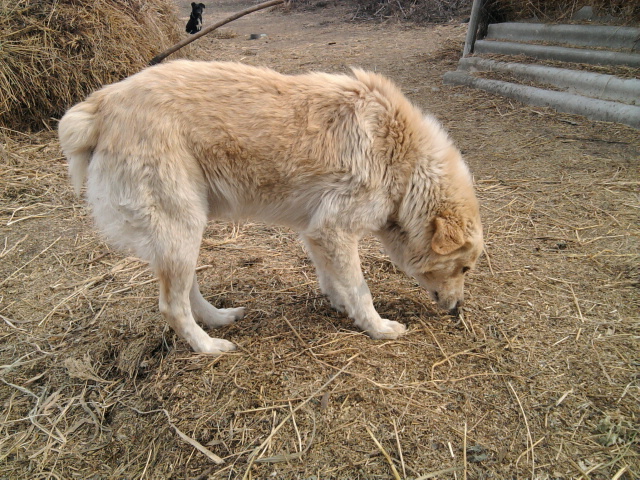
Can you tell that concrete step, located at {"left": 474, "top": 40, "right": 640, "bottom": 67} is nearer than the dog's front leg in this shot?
No

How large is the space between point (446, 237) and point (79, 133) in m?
2.30

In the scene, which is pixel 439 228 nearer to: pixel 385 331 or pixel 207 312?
pixel 385 331

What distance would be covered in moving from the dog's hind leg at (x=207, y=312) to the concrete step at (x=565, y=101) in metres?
5.40

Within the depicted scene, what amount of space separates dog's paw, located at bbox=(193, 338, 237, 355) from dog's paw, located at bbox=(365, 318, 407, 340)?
3.09 ft

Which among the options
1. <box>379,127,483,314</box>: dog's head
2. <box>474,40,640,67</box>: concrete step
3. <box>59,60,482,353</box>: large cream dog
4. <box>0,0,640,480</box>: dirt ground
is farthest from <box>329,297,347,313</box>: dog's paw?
<box>474,40,640,67</box>: concrete step

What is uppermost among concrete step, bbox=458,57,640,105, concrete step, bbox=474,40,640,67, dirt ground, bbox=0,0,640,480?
concrete step, bbox=474,40,640,67

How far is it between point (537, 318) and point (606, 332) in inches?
16.3

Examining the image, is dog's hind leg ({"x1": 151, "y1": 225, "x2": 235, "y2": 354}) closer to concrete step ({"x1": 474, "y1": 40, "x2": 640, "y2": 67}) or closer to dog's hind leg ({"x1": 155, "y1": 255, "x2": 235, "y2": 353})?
dog's hind leg ({"x1": 155, "y1": 255, "x2": 235, "y2": 353})

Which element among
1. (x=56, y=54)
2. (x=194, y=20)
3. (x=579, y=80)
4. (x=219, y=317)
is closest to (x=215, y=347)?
(x=219, y=317)

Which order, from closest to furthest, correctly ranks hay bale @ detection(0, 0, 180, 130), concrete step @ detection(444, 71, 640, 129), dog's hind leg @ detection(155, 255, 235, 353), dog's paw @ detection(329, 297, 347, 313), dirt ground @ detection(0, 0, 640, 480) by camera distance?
dirt ground @ detection(0, 0, 640, 480) < dog's hind leg @ detection(155, 255, 235, 353) < dog's paw @ detection(329, 297, 347, 313) < concrete step @ detection(444, 71, 640, 129) < hay bale @ detection(0, 0, 180, 130)

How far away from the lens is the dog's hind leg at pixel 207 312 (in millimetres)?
3246

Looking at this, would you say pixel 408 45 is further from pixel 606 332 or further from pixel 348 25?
pixel 606 332

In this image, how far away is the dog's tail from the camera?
102 inches

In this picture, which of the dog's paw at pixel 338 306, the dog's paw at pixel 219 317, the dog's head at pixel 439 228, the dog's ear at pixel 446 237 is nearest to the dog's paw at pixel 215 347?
the dog's paw at pixel 219 317
